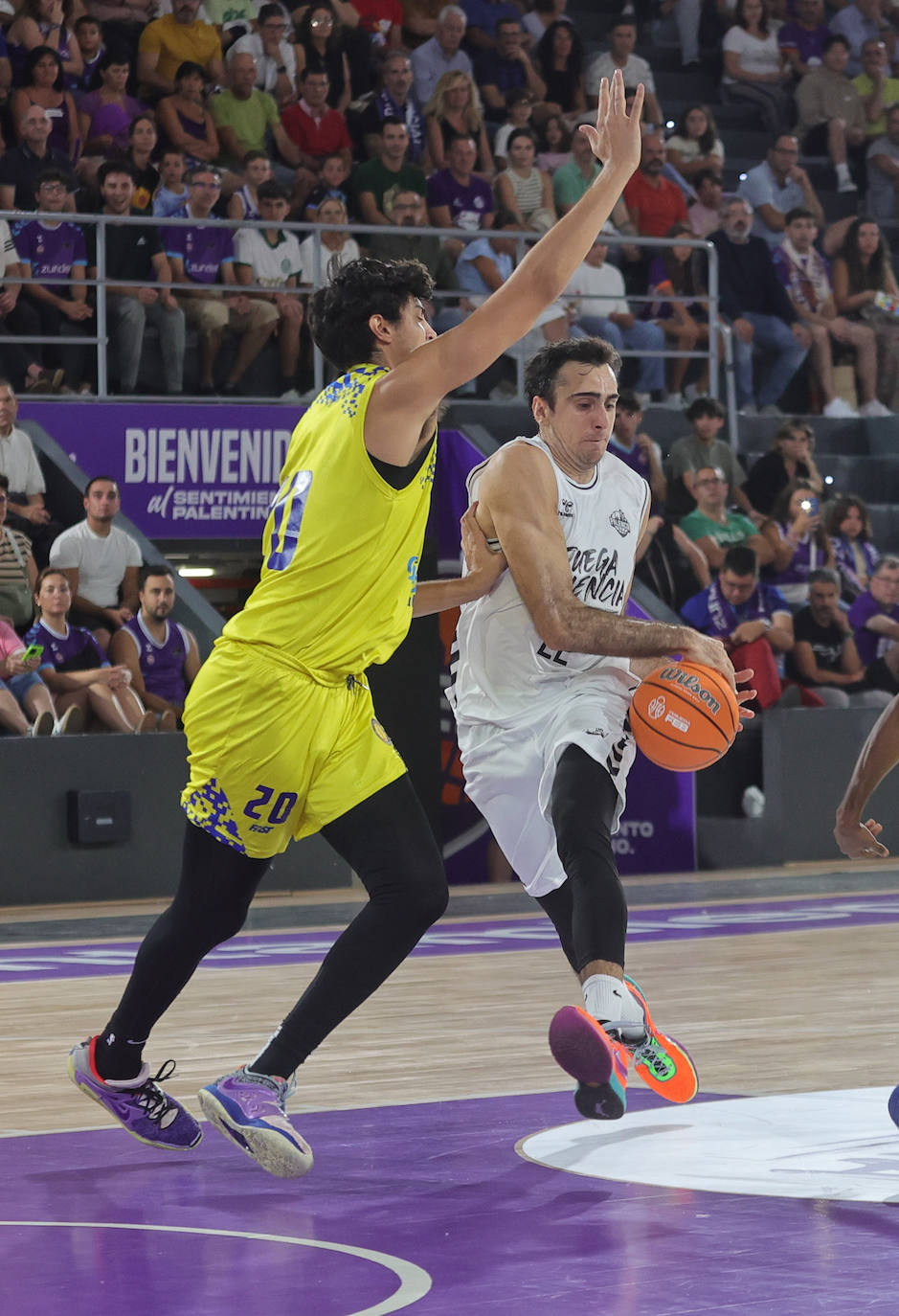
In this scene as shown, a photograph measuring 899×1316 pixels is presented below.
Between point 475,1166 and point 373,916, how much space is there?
640mm

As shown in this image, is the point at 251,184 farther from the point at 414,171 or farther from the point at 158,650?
the point at 158,650

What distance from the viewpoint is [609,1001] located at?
4715mm

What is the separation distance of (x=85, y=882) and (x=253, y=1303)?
25.9 feet

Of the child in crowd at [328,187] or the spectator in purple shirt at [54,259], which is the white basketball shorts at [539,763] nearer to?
the spectator in purple shirt at [54,259]

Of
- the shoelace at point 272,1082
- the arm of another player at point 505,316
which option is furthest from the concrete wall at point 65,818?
the arm of another player at point 505,316

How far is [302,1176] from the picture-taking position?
15.1 feet

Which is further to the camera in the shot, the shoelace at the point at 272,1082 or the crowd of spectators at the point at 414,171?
the crowd of spectators at the point at 414,171

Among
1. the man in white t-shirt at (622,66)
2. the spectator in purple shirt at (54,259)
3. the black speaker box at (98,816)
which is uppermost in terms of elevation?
the man in white t-shirt at (622,66)

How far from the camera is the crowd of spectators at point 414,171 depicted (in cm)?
1271

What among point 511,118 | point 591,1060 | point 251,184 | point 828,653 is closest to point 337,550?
point 591,1060

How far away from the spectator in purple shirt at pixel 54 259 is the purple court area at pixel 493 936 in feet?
14.9

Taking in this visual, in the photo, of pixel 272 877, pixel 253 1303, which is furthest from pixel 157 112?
pixel 253 1303

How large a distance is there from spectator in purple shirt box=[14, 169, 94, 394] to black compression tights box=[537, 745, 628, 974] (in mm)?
8033

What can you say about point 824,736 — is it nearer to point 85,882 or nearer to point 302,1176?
point 85,882
